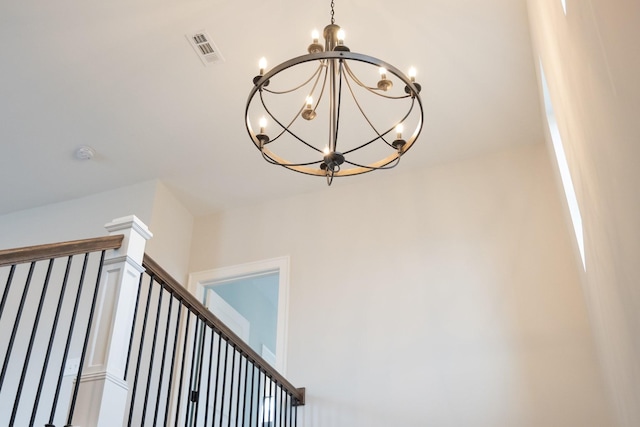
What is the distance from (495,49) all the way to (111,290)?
10.2ft

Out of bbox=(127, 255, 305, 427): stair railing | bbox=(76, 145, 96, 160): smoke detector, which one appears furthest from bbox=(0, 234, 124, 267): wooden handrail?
bbox=(76, 145, 96, 160): smoke detector

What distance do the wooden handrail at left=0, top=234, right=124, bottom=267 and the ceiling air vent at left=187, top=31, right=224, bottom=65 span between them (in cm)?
193

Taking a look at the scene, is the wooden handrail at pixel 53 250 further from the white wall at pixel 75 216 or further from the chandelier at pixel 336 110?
the white wall at pixel 75 216

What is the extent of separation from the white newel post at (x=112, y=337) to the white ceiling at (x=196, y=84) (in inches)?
73.8

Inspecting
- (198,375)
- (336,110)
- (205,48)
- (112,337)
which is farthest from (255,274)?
(112,337)

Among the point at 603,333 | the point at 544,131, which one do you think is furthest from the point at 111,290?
the point at 544,131

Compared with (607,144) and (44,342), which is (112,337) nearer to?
(607,144)

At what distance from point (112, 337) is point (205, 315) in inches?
32.3

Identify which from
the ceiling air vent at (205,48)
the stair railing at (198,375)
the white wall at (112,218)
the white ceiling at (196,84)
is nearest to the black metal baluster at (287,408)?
the stair railing at (198,375)

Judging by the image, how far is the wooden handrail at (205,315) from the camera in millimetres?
3008

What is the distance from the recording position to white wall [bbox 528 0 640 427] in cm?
150

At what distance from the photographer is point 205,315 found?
135 inches

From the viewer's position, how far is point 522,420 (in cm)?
416

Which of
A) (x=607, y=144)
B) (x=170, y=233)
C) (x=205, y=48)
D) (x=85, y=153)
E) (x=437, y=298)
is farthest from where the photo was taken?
(x=170, y=233)
